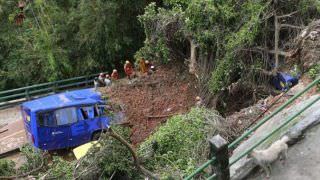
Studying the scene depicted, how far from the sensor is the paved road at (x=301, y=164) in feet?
18.4

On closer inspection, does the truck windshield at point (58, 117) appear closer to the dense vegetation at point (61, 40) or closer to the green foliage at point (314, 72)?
the green foliage at point (314, 72)

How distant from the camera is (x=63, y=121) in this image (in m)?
14.6

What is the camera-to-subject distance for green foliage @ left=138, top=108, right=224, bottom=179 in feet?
29.6

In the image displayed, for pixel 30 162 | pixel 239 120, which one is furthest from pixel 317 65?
pixel 30 162

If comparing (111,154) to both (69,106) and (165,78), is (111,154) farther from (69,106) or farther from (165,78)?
(165,78)

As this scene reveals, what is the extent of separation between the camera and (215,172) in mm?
5191

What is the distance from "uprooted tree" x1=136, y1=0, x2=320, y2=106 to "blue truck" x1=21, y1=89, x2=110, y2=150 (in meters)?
3.56

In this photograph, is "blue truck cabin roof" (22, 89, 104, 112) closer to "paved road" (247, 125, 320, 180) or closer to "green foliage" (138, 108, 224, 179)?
"green foliage" (138, 108, 224, 179)

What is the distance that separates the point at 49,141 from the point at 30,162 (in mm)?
2393

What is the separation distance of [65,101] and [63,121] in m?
0.73

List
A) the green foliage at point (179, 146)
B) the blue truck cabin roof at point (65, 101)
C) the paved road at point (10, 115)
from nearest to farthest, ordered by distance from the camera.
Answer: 1. the green foliage at point (179, 146)
2. the blue truck cabin roof at point (65, 101)
3. the paved road at point (10, 115)

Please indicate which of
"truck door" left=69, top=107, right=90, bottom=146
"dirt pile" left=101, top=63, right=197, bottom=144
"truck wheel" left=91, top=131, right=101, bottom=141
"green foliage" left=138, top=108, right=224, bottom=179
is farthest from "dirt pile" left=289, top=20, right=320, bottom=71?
"truck door" left=69, top=107, right=90, bottom=146

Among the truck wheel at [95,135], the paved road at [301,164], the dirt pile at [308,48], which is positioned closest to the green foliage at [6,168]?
the truck wheel at [95,135]

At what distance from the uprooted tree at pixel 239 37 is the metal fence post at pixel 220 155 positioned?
7.92 meters
